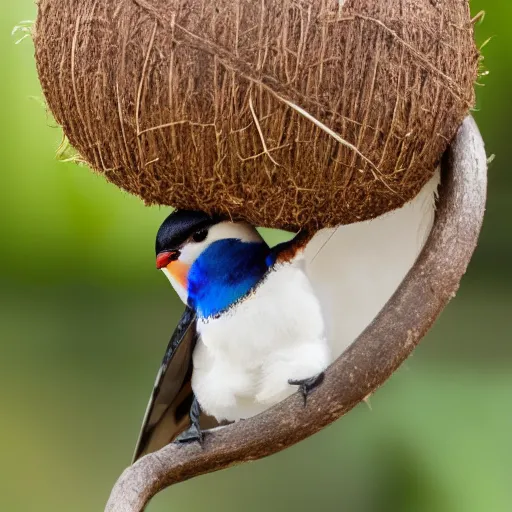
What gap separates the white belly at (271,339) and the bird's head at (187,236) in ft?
0.23

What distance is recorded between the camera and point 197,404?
3.35 ft

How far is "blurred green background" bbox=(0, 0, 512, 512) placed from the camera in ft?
5.47

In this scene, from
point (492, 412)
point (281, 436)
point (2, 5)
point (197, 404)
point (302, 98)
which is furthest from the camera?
point (492, 412)

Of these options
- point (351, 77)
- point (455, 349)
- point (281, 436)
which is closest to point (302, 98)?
point (351, 77)

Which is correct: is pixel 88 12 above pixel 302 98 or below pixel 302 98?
above

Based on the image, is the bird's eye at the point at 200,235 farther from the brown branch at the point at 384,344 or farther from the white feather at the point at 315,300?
the brown branch at the point at 384,344

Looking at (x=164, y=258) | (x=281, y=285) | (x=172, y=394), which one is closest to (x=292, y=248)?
(x=281, y=285)

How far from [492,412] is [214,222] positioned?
40.2 inches

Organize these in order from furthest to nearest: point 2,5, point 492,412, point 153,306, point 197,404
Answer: point 153,306 → point 492,412 → point 2,5 → point 197,404

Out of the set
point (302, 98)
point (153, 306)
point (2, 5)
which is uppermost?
point (2, 5)

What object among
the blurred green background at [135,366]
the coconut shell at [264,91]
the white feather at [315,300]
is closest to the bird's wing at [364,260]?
the white feather at [315,300]

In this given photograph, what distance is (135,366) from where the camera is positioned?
2.03 m

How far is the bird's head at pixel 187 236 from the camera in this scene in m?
0.93

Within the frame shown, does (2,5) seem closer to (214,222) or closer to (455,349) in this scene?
(214,222)
